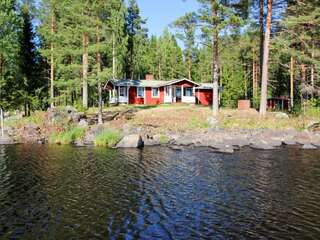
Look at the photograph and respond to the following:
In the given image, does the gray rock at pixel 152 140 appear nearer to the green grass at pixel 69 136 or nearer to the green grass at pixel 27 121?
the green grass at pixel 69 136

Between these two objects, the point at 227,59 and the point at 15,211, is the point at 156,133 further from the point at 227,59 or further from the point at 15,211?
the point at 227,59

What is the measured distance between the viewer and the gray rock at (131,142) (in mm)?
28809

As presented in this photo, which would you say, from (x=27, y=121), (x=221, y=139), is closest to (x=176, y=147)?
(x=221, y=139)

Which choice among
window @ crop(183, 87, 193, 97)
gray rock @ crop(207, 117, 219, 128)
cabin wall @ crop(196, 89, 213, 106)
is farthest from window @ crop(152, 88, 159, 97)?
gray rock @ crop(207, 117, 219, 128)

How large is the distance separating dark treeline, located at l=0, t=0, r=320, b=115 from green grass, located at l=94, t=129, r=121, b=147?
538 cm

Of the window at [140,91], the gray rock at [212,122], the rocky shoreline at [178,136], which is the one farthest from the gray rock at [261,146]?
the window at [140,91]

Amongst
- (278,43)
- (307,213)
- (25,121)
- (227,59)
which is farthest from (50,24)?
(307,213)

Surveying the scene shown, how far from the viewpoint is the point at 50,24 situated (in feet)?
143

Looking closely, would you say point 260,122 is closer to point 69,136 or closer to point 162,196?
point 69,136

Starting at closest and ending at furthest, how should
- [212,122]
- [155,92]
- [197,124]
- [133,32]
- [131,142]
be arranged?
[131,142] → [212,122] → [197,124] → [155,92] → [133,32]

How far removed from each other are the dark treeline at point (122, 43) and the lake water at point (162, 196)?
12.9 metres

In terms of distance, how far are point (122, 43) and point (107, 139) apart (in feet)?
87.2

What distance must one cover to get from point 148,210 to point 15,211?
4.63 meters

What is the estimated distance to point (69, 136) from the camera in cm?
3281
